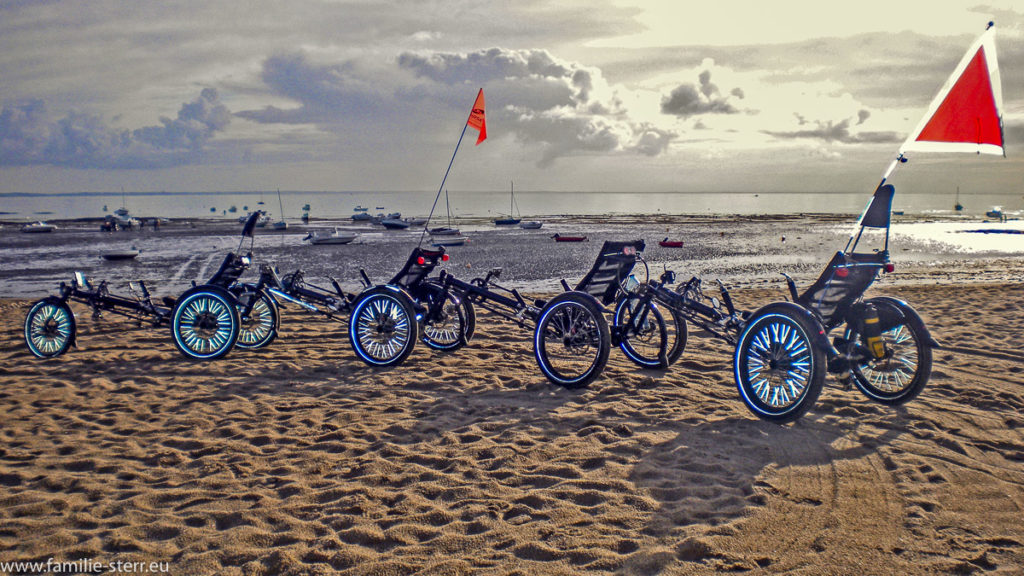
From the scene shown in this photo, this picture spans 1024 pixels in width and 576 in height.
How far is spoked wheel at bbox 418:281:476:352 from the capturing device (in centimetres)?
828

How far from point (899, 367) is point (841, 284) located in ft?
3.80

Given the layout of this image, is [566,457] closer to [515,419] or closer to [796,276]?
[515,419]

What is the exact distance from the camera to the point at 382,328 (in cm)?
784

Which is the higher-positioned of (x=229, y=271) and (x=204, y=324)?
(x=229, y=271)

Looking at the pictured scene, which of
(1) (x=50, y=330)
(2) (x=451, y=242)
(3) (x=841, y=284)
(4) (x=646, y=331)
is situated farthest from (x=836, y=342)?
(2) (x=451, y=242)

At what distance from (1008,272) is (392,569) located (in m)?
25.2

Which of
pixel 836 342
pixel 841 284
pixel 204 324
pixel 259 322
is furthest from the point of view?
pixel 259 322

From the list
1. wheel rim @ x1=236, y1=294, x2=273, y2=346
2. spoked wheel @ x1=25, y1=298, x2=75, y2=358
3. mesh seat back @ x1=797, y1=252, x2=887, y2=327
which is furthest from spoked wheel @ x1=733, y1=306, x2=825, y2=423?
spoked wheel @ x1=25, y1=298, x2=75, y2=358

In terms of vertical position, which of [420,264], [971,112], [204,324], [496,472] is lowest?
[496,472]

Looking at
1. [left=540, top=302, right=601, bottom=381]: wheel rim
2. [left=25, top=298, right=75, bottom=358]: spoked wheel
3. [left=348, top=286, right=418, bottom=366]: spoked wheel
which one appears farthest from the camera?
[left=25, top=298, right=75, bottom=358]: spoked wheel

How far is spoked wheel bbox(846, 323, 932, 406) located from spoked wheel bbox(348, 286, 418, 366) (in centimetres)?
506

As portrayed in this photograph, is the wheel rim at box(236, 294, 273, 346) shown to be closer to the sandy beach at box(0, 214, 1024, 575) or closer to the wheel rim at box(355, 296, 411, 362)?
the sandy beach at box(0, 214, 1024, 575)

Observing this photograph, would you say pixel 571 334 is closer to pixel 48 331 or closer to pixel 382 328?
pixel 382 328

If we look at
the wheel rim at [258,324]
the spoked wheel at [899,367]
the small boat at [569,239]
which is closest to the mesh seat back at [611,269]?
the spoked wheel at [899,367]
